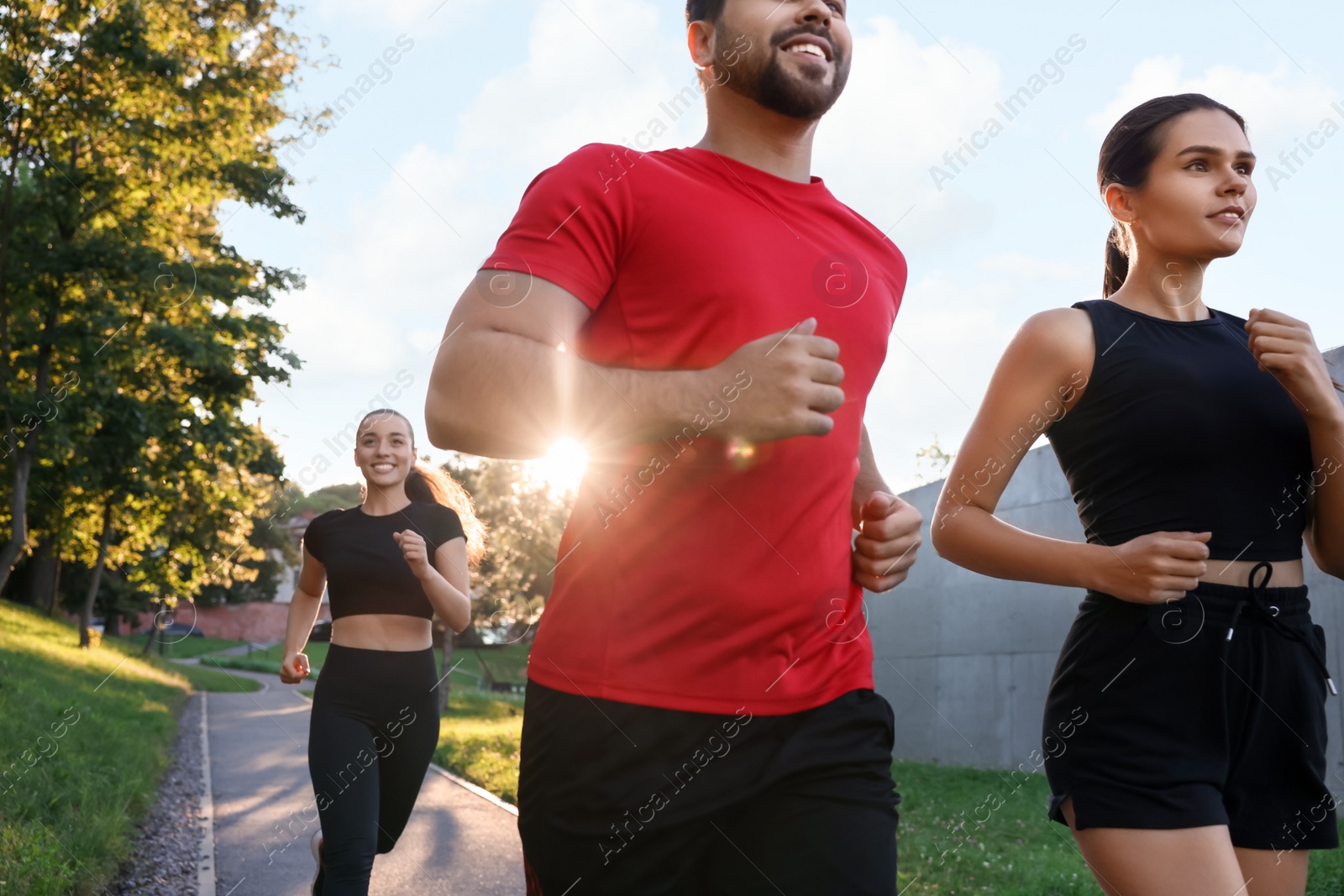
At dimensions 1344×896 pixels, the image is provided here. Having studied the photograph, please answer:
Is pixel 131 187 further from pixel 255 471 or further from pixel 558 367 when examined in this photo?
pixel 558 367

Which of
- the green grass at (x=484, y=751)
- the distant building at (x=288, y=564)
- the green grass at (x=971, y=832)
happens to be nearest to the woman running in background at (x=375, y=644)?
the green grass at (x=971, y=832)

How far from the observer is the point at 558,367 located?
62.1 inches

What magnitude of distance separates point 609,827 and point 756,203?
3.48 feet

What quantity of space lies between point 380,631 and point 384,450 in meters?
0.82

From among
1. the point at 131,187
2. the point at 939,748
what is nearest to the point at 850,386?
the point at 939,748

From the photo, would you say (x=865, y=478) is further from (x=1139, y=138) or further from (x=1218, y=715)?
(x=1139, y=138)

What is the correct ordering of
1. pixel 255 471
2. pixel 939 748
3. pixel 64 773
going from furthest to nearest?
pixel 255 471 → pixel 939 748 → pixel 64 773

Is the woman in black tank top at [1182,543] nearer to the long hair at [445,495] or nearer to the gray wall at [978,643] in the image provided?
the long hair at [445,495]

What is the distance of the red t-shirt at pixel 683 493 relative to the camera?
179 centimetres

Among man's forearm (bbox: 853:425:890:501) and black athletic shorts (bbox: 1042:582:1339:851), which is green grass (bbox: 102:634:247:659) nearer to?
man's forearm (bbox: 853:425:890:501)

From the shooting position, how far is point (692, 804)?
1.80 metres

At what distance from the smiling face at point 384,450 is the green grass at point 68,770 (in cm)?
255

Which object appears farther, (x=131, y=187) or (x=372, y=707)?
(x=131, y=187)

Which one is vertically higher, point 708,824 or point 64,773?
point 708,824
